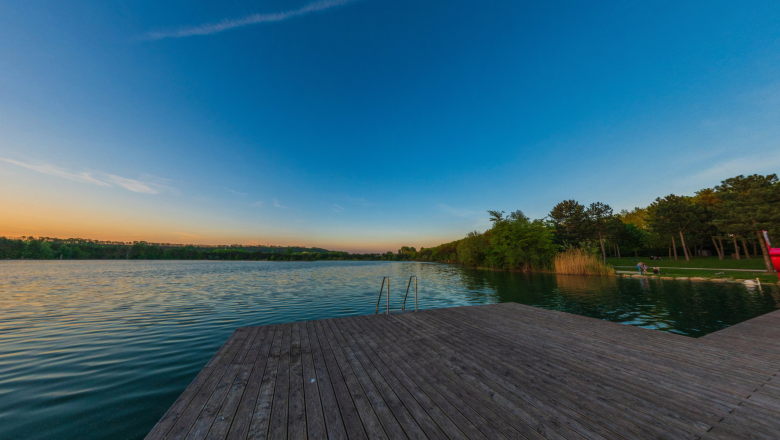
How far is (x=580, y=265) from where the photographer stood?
2458 cm

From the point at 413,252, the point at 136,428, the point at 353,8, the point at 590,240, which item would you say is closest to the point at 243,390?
the point at 136,428

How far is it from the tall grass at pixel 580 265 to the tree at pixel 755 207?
8423 millimetres

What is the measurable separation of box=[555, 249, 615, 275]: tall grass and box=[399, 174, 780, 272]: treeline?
138 inches

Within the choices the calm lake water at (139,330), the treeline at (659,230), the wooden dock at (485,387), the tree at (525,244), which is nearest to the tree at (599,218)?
the treeline at (659,230)

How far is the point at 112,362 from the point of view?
5.35 m

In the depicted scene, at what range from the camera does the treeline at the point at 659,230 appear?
18531mm

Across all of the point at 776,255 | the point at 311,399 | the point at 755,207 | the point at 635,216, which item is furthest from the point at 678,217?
the point at 311,399

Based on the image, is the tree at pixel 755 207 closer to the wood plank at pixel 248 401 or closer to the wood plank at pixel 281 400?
the wood plank at pixel 281 400

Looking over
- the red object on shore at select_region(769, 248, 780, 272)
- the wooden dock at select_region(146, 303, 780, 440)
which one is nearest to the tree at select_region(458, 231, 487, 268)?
the red object on shore at select_region(769, 248, 780, 272)

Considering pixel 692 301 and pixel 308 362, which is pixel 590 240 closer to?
pixel 692 301

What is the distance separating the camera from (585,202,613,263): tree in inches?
1502

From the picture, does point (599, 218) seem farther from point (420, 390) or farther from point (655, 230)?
point (420, 390)

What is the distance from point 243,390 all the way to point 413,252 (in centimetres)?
12100

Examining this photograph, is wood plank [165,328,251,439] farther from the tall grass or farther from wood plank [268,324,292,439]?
the tall grass
